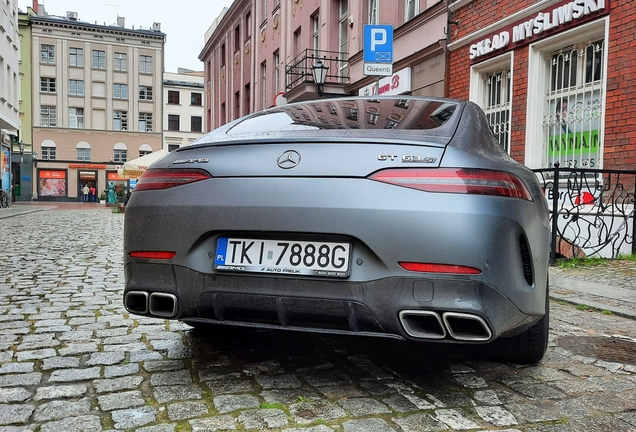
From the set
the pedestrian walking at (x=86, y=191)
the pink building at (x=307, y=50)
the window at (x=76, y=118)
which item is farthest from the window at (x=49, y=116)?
the pink building at (x=307, y=50)

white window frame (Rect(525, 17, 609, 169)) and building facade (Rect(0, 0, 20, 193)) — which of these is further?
building facade (Rect(0, 0, 20, 193))

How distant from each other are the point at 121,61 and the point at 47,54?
6324 millimetres

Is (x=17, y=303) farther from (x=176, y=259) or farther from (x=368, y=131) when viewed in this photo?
(x=368, y=131)

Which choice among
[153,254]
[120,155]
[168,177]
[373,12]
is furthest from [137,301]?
[120,155]

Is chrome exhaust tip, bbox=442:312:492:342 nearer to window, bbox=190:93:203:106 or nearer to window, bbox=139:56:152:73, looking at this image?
window, bbox=139:56:152:73

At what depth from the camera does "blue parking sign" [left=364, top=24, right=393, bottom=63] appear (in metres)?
9.34

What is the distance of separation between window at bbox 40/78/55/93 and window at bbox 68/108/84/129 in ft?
7.89

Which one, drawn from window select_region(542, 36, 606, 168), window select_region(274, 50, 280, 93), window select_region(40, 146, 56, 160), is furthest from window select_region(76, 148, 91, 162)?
window select_region(542, 36, 606, 168)

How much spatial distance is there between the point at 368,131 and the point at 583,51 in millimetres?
8038

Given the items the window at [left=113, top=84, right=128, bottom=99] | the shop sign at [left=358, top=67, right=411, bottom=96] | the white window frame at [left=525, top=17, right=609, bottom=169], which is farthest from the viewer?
the window at [left=113, top=84, right=128, bottom=99]

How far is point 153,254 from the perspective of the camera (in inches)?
113

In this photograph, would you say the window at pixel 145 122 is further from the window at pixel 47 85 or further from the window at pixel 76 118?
the window at pixel 47 85

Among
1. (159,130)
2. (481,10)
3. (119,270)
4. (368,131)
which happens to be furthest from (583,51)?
(159,130)

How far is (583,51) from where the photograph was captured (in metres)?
9.59
